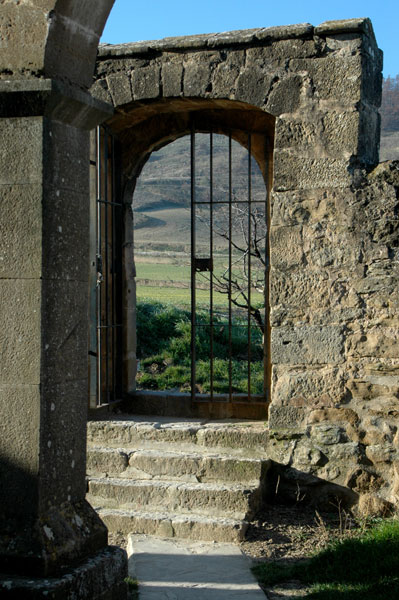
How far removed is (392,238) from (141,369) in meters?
5.60

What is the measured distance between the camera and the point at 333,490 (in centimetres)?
593

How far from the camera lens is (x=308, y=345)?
602 cm

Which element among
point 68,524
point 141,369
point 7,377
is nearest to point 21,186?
point 7,377

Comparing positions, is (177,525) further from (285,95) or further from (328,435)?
(285,95)

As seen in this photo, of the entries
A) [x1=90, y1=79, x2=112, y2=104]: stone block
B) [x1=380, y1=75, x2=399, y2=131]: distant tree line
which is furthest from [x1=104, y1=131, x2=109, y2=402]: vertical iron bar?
[x1=380, y1=75, x2=399, y2=131]: distant tree line

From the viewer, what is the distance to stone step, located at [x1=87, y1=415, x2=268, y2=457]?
6.16 meters

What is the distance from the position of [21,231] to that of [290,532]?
3.12 m

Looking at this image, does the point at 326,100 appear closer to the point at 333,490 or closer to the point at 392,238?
the point at 392,238

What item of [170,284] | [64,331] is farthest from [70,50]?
[170,284]

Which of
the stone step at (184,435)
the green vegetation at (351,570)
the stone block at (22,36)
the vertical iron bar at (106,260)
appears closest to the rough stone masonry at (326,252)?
the stone step at (184,435)

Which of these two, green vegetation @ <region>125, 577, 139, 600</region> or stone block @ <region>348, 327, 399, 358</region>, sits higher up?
stone block @ <region>348, 327, 399, 358</region>

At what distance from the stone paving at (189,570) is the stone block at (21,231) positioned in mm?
1947

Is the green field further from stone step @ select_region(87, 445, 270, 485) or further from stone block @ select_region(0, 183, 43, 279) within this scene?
stone block @ select_region(0, 183, 43, 279)

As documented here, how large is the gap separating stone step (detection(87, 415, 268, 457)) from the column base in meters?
2.34
